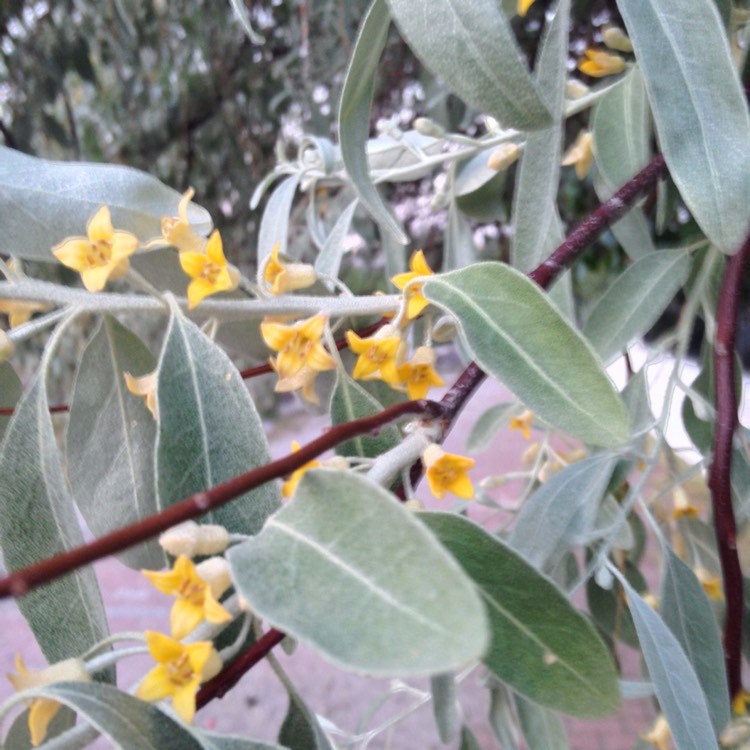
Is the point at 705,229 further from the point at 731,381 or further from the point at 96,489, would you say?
the point at 96,489

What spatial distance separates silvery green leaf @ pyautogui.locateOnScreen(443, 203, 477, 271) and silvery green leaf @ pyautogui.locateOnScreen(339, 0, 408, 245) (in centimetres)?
32

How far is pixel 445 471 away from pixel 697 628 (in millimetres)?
314

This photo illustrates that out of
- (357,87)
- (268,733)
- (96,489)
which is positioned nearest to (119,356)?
(96,489)

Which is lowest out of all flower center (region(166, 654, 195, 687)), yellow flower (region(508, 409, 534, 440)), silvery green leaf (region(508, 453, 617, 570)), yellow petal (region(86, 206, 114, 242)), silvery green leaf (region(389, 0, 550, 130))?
yellow flower (region(508, 409, 534, 440))

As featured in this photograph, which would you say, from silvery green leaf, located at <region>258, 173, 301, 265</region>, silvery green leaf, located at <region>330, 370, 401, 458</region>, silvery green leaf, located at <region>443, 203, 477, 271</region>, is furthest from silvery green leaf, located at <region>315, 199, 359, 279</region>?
silvery green leaf, located at <region>330, 370, 401, 458</region>

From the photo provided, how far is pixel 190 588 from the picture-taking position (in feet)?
1.03

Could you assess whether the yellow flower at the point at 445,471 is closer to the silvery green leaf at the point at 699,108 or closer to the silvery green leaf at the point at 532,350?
the silvery green leaf at the point at 532,350

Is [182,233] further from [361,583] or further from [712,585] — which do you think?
[712,585]

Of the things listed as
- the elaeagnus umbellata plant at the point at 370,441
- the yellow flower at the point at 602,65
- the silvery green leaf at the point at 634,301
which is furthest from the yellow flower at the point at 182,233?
the yellow flower at the point at 602,65

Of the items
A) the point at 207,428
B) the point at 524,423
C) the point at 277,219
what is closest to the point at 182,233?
the point at 207,428

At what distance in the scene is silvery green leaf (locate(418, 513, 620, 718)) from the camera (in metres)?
0.33

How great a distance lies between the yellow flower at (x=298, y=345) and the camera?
1.37 ft

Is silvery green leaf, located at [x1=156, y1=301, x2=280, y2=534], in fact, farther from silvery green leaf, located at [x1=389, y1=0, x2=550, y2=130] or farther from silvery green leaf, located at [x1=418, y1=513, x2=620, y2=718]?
silvery green leaf, located at [x1=389, y1=0, x2=550, y2=130]

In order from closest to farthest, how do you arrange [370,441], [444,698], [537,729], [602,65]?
[444,698]
[370,441]
[537,729]
[602,65]
